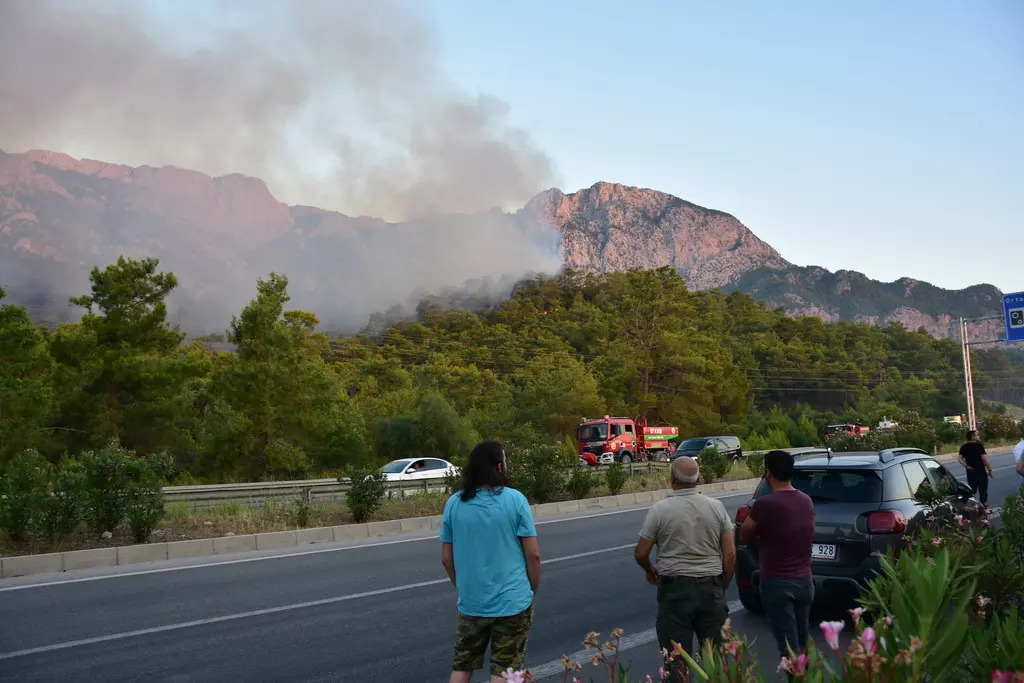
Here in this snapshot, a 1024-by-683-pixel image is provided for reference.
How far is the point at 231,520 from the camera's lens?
16641mm

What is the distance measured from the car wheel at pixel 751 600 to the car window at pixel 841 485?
3.78ft

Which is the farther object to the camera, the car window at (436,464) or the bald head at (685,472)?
the car window at (436,464)

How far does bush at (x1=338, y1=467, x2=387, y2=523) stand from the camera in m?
17.7

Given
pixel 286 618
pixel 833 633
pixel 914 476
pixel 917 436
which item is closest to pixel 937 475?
pixel 914 476

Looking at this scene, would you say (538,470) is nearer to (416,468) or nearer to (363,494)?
(363,494)

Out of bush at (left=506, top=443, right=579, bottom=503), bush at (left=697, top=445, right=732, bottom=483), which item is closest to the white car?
bush at (left=506, top=443, right=579, bottom=503)

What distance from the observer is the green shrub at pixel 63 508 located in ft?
44.1

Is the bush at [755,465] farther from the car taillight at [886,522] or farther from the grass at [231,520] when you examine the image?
the car taillight at [886,522]

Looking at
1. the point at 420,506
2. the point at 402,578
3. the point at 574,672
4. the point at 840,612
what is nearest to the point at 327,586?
the point at 402,578

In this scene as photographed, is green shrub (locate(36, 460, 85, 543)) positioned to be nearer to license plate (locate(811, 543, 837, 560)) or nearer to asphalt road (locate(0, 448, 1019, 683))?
asphalt road (locate(0, 448, 1019, 683))

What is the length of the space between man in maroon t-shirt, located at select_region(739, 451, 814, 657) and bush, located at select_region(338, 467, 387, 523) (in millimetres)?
12937

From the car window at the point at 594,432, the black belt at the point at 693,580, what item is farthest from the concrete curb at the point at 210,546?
the car window at the point at 594,432

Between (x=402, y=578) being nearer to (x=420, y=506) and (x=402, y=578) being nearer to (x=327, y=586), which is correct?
(x=327, y=586)

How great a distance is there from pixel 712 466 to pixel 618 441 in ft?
59.0
